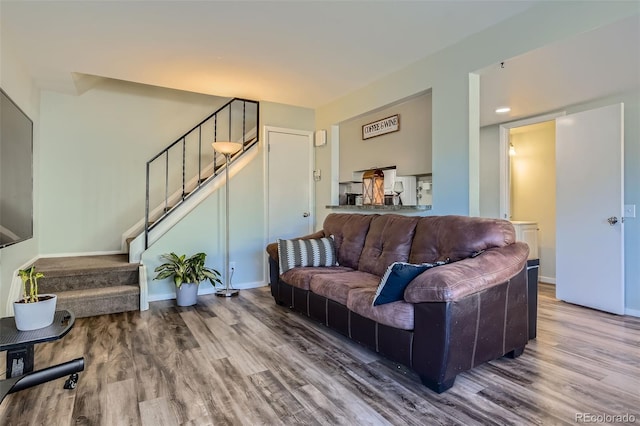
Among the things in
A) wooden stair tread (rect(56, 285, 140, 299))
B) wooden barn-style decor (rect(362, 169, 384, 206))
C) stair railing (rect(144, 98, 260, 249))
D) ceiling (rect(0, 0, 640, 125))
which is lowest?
wooden stair tread (rect(56, 285, 140, 299))

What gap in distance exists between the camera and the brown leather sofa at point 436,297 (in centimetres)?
183

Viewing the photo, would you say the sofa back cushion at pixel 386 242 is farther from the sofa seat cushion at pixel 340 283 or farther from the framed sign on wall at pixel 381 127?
the framed sign on wall at pixel 381 127

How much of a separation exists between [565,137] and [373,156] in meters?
2.10

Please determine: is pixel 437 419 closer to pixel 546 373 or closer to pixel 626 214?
pixel 546 373

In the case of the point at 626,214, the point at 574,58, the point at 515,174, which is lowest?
the point at 626,214

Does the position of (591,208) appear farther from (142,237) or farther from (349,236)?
(142,237)

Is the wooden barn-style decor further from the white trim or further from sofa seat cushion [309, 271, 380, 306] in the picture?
sofa seat cushion [309, 271, 380, 306]

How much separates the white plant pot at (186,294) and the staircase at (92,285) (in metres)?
0.39

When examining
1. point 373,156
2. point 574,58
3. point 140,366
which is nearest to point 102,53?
point 140,366

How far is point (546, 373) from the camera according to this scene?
2.11 metres

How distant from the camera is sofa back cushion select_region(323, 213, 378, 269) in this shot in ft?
11.1

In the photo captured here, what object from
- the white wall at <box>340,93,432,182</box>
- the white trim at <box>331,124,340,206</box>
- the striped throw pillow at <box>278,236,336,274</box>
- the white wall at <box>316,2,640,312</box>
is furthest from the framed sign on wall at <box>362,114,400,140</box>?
the striped throw pillow at <box>278,236,336,274</box>

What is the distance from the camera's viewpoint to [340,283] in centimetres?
268

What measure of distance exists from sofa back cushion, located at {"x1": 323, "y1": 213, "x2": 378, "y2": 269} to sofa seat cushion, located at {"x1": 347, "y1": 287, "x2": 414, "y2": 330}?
0.90 metres
